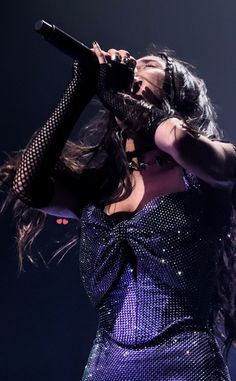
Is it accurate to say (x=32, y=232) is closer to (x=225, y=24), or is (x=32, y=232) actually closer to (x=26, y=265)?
(x=26, y=265)

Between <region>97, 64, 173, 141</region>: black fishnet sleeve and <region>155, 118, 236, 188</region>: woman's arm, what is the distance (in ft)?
0.07

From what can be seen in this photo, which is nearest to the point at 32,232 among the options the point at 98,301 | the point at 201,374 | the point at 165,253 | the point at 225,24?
the point at 98,301

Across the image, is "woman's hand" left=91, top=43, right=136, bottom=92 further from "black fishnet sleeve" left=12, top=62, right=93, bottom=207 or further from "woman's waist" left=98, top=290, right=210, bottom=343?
"woman's waist" left=98, top=290, right=210, bottom=343

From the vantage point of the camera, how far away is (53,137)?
1023 mm

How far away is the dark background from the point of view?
6.86ft

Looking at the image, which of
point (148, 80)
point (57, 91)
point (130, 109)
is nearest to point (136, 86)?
point (148, 80)

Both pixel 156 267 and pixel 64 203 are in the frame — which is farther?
pixel 64 203

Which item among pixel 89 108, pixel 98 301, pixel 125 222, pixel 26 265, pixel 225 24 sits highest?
pixel 225 24

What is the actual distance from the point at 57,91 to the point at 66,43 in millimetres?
1286

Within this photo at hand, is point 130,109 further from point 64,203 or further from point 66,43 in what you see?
point 64,203

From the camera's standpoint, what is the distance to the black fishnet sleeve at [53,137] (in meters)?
1.02

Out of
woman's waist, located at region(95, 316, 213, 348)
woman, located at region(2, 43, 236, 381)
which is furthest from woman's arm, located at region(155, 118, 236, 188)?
woman's waist, located at region(95, 316, 213, 348)

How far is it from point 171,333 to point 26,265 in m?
1.45

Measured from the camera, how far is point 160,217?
962 millimetres
